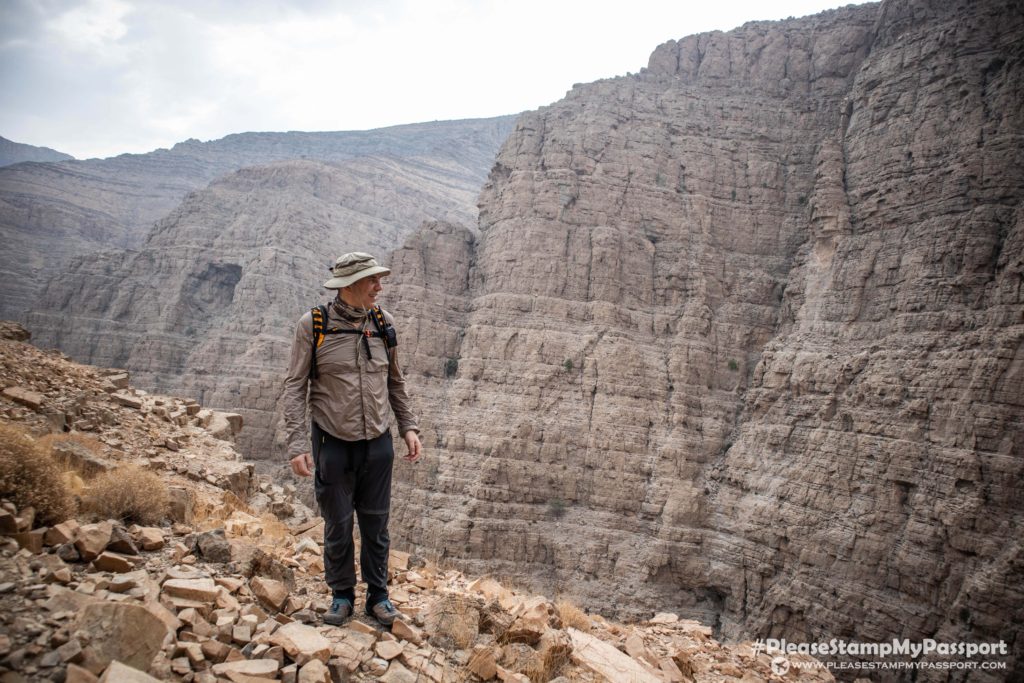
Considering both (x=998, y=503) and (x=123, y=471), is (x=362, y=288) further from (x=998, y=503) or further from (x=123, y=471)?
(x=998, y=503)

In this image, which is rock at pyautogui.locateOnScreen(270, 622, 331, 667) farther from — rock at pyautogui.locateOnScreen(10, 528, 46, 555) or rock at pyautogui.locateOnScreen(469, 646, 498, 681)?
rock at pyautogui.locateOnScreen(10, 528, 46, 555)

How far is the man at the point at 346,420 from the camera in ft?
14.7

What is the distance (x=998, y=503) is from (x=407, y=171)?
78.6 meters

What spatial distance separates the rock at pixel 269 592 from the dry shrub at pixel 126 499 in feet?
4.06

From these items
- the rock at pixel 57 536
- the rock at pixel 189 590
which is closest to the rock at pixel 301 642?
the rock at pixel 189 590

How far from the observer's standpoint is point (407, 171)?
276ft

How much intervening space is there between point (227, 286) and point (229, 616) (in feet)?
182

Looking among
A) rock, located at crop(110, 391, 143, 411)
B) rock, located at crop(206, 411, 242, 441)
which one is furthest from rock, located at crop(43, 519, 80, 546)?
rock, located at crop(206, 411, 242, 441)

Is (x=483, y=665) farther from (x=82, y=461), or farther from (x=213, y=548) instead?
(x=82, y=461)

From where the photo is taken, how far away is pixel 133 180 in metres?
86.8

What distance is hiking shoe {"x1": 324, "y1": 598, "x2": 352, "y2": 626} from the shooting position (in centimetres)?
426

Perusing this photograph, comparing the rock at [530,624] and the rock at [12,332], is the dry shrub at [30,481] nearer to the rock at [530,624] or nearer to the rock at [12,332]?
the rock at [530,624]

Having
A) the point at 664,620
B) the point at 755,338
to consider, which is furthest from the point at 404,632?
the point at 755,338

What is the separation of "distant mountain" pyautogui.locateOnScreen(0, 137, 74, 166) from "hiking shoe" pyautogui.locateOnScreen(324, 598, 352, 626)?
13096 centimetres
